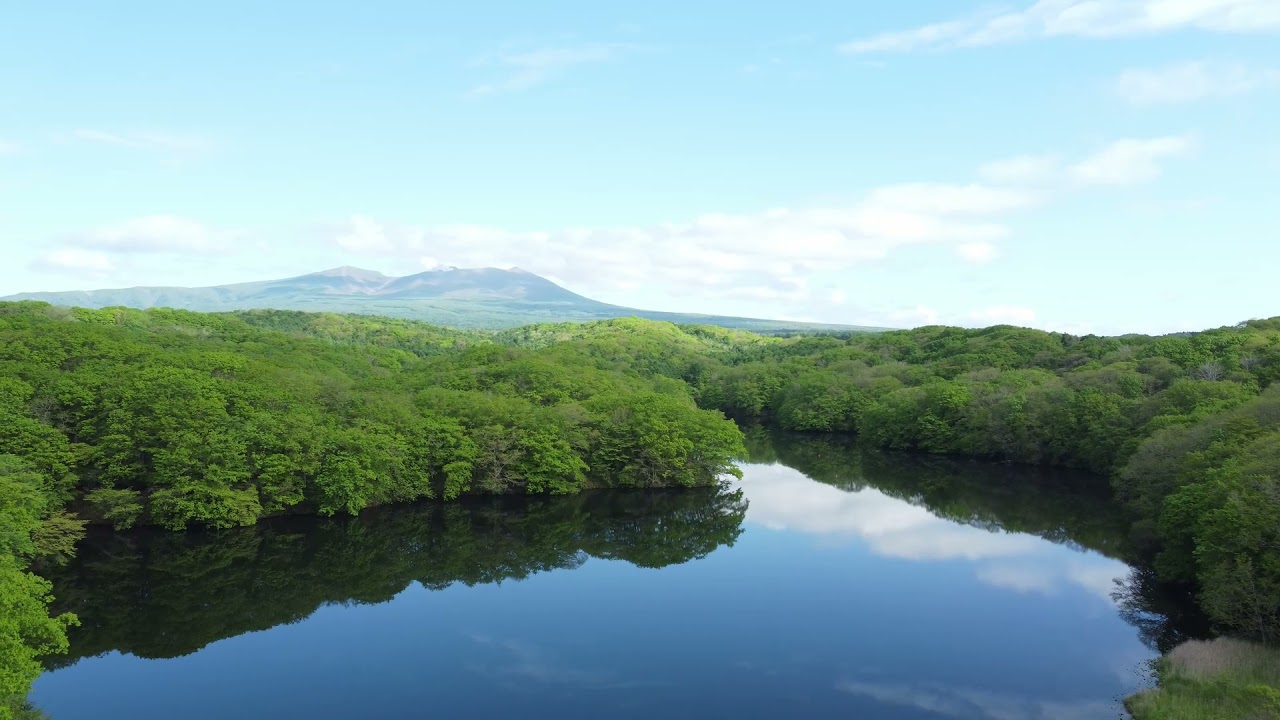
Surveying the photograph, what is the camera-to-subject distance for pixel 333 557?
1489 inches

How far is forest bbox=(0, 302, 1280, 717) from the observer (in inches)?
1099

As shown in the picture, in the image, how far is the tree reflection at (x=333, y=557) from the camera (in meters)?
30.2

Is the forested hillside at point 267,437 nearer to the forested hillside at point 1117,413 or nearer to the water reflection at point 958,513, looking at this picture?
the water reflection at point 958,513

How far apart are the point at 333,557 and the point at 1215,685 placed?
3365cm

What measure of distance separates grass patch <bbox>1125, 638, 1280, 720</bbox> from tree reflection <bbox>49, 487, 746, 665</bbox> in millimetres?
20190

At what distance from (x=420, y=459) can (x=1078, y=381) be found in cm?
5371

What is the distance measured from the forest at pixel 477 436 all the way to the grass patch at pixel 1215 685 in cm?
172

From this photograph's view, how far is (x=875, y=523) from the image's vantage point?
47.0m

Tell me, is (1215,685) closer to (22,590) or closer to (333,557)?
(22,590)

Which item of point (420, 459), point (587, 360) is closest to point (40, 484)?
point (420, 459)

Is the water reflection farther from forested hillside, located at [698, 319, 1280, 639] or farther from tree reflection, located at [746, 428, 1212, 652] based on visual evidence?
forested hillside, located at [698, 319, 1280, 639]

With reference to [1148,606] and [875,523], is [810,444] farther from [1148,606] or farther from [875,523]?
[1148,606]

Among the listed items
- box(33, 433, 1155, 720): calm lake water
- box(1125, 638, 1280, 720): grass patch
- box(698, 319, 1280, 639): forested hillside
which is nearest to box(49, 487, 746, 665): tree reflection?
box(33, 433, 1155, 720): calm lake water

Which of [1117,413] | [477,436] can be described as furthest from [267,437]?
[1117,413]
